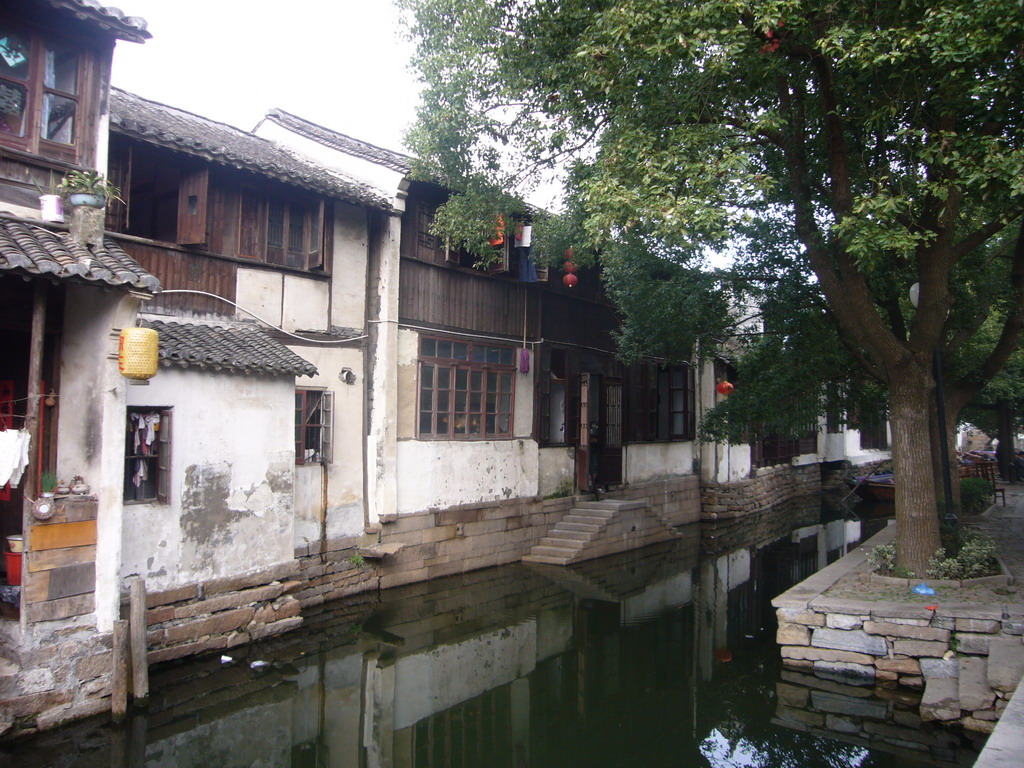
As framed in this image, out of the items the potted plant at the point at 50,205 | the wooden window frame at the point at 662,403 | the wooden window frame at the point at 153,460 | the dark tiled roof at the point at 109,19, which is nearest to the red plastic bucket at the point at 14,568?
the wooden window frame at the point at 153,460

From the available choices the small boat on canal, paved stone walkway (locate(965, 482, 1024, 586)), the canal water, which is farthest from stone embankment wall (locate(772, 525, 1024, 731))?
the small boat on canal

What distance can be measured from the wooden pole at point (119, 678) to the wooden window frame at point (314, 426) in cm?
419

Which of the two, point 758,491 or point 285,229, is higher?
point 285,229

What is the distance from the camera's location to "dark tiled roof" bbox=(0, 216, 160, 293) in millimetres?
6383

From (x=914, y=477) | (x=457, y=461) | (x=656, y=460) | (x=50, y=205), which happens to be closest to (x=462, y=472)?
(x=457, y=461)

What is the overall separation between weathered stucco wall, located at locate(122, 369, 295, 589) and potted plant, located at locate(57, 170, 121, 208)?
213 cm

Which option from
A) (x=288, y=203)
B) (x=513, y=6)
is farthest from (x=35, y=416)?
(x=513, y=6)

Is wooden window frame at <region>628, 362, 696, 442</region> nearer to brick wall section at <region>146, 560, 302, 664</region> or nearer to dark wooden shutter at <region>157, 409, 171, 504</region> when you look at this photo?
brick wall section at <region>146, 560, 302, 664</region>

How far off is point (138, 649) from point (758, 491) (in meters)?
19.2

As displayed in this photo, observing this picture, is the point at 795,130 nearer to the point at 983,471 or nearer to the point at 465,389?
the point at 465,389

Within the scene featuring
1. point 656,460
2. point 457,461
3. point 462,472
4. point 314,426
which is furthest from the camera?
point 656,460

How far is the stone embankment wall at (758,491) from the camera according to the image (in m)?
21.2

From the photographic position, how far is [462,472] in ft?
44.4

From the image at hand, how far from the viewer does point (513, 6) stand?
10531 millimetres
